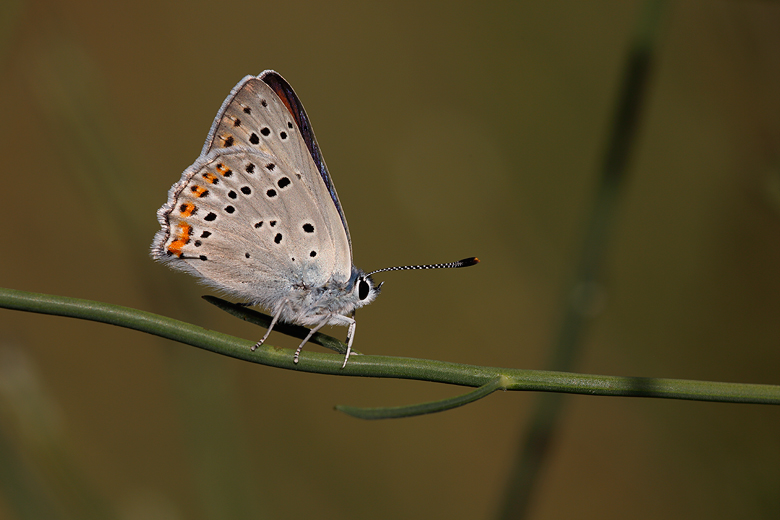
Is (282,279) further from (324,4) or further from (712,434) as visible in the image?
(324,4)

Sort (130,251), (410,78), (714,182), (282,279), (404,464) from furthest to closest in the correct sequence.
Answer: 1. (410,78)
2. (404,464)
3. (714,182)
4. (282,279)
5. (130,251)

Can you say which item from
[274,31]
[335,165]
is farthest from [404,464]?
[274,31]

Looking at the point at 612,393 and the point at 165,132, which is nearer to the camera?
the point at 612,393

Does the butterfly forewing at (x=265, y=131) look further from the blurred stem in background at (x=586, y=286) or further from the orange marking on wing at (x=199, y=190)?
the blurred stem in background at (x=586, y=286)

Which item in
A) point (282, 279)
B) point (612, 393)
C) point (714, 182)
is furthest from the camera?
point (714, 182)

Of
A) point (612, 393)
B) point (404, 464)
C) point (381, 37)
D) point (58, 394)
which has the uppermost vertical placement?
point (381, 37)

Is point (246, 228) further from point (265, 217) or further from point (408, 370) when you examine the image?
point (408, 370)
